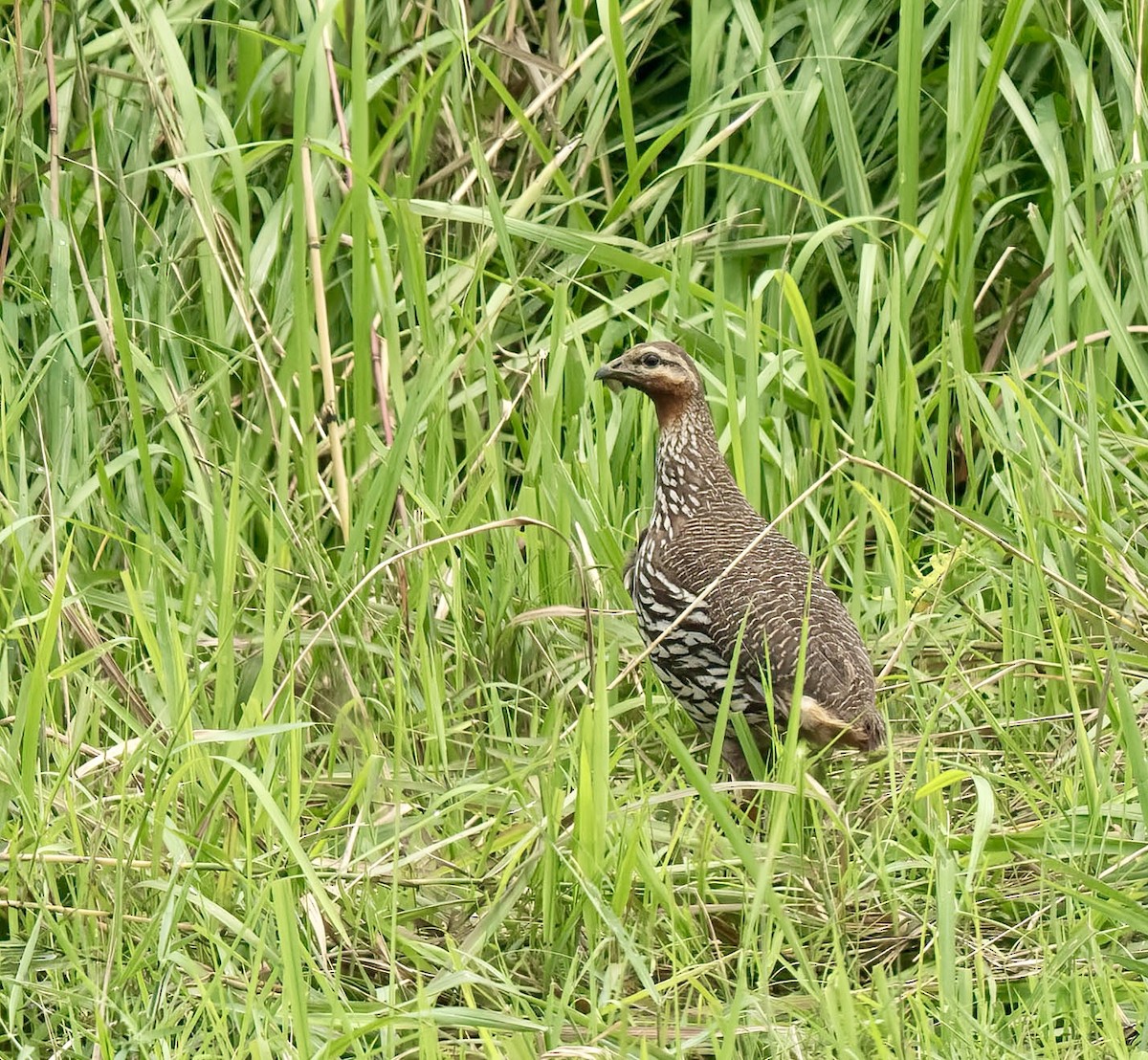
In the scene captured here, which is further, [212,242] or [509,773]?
[212,242]

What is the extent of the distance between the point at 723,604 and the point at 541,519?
2.07 feet

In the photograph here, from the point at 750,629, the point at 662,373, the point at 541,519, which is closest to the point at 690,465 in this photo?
the point at 662,373

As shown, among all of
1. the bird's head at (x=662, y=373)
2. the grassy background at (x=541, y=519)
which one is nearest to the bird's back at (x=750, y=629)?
the grassy background at (x=541, y=519)

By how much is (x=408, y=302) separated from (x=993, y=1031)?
2.67m

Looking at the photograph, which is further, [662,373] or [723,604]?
[662,373]

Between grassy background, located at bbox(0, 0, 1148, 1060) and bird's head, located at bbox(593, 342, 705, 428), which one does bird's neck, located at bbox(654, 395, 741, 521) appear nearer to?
bird's head, located at bbox(593, 342, 705, 428)

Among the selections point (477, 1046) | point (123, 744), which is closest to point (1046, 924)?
point (477, 1046)

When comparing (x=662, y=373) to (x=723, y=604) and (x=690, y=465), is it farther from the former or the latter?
(x=723, y=604)

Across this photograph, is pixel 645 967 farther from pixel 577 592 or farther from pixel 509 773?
pixel 577 592

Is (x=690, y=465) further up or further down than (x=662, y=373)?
further down

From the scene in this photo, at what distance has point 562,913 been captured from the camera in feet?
10.2

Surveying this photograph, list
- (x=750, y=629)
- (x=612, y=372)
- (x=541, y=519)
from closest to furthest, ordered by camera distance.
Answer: (x=750, y=629)
(x=541, y=519)
(x=612, y=372)

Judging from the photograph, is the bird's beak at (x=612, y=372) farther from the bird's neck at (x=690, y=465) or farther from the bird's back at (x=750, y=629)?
the bird's back at (x=750, y=629)

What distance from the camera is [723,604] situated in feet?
12.5
